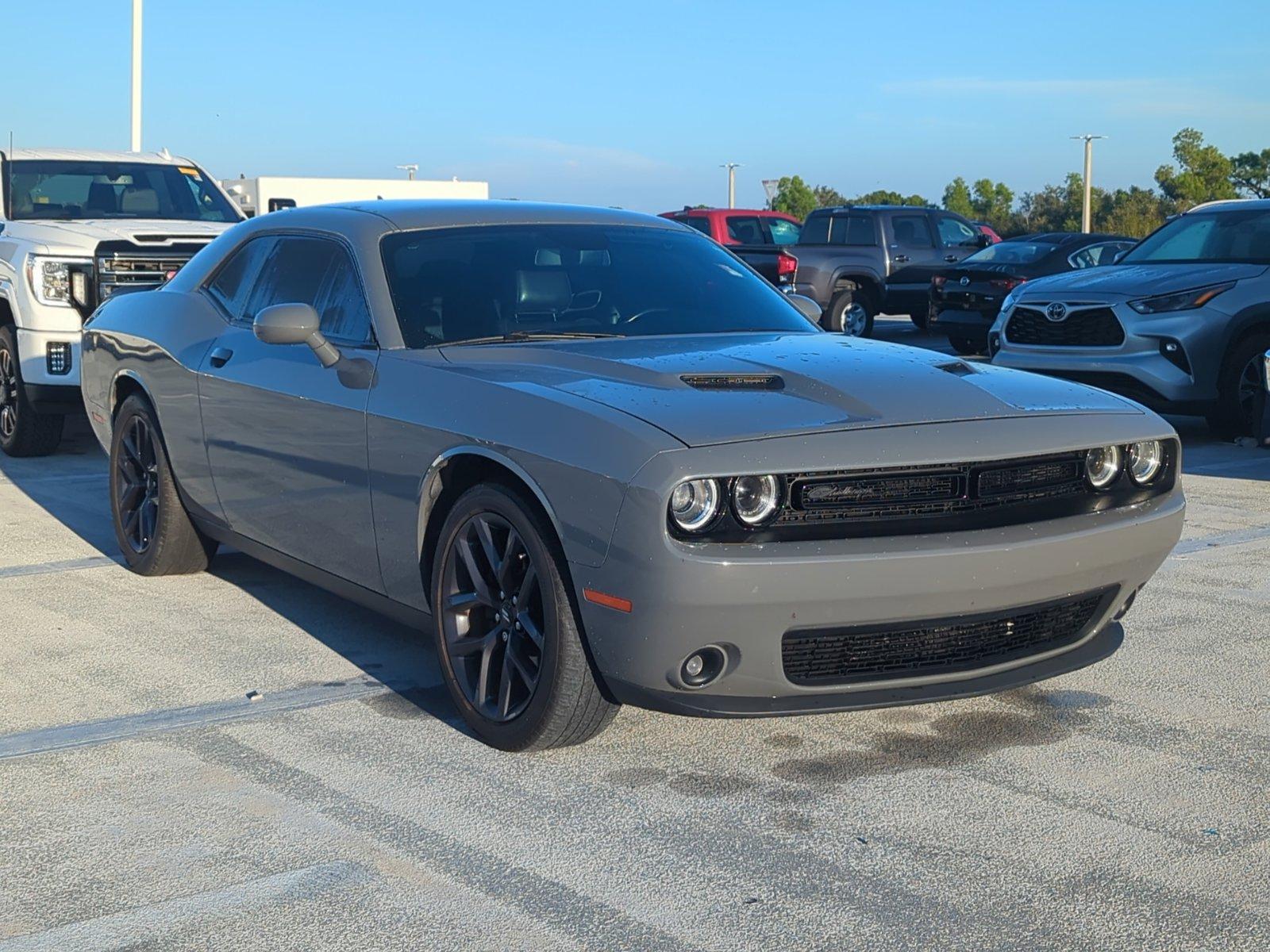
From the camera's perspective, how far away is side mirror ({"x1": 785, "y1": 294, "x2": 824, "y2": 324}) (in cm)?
575

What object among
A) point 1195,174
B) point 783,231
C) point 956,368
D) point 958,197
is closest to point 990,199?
point 958,197

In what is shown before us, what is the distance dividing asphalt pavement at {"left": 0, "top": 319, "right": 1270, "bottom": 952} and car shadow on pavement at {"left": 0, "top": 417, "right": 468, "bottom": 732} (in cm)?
2

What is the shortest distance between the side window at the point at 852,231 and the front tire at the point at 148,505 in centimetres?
1550

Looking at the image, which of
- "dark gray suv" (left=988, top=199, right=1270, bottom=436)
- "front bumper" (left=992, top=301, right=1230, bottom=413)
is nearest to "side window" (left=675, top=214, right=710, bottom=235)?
"dark gray suv" (left=988, top=199, right=1270, bottom=436)

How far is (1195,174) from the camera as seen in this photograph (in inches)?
2325

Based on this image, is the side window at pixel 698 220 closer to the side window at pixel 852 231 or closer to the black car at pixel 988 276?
the side window at pixel 852 231

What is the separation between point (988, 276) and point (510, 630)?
14122mm

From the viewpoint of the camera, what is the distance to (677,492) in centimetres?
369

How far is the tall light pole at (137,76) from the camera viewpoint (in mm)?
23172

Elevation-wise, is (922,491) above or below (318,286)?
below

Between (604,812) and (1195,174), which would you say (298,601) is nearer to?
(604,812)

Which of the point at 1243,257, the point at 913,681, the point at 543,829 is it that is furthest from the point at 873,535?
the point at 1243,257

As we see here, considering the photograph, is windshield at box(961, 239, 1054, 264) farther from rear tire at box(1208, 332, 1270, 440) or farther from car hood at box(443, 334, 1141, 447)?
car hood at box(443, 334, 1141, 447)

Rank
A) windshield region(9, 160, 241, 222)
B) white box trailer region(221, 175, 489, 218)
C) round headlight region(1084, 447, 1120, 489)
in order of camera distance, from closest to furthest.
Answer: round headlight region(1084, 447, 1120, 489) < windshield region(9, 160, 241, 222) < white box trailer region(221, 175, 489, 218)
